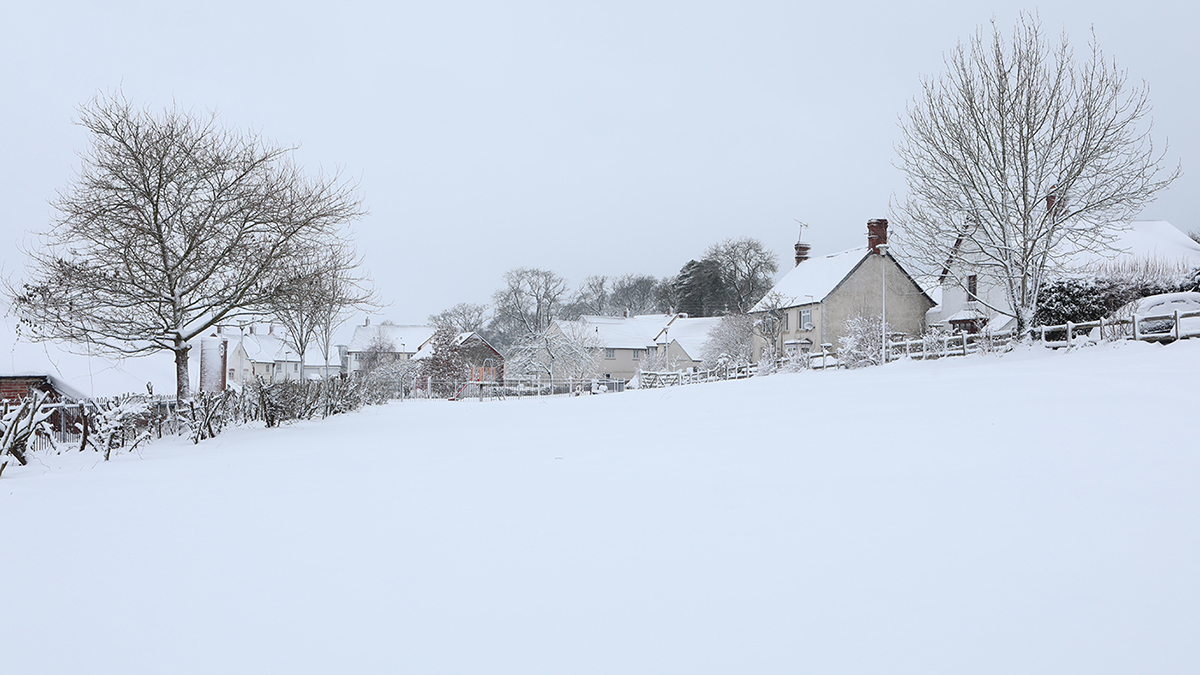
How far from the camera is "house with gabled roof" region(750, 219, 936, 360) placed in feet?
137

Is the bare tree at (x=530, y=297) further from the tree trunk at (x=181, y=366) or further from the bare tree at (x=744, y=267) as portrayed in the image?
the tree trunk at (x=181, y=366)

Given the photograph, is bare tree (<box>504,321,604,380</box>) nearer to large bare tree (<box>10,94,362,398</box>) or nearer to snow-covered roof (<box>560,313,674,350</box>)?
snow-covered roof (<box>560,313,674,350</box>)

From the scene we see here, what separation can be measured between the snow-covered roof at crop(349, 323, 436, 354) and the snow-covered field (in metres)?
76.3

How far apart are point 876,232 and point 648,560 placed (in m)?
40.2

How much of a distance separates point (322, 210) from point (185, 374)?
503cm

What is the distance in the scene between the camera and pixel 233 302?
16.9m

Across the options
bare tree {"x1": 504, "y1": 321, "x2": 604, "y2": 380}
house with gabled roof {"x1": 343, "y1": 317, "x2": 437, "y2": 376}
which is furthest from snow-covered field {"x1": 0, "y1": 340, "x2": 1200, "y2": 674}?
house with gabled roof {"x1": 343, "y1": 317, "x2": 437, "y2": 376}

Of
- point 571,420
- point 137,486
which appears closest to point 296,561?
point 137,486

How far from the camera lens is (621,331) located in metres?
69.2

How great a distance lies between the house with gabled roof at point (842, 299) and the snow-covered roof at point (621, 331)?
74.1 ft

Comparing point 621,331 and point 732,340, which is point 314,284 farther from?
point 621,331

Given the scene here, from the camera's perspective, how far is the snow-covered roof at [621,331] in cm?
6688

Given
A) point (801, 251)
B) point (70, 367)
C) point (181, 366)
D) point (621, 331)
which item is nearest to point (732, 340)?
point (801, 251)

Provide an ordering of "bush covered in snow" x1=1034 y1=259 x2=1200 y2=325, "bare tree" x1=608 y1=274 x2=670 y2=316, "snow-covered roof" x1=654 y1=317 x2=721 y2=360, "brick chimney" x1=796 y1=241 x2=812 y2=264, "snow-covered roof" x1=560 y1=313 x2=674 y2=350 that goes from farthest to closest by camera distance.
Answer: "bare tree" x1=608 y1=274 x2=670 y2=316
"snow-covered roof" x1=560 y1=313 x2=674 y2=350
"snow-covered roof" x1=654 y1=317 x2=721 y2=360
"brick chimney" x1=796 y1=241 x2=812 y2=264
"bush covered in snow" x1=1034 y1=259 x2=1200 y2=325
